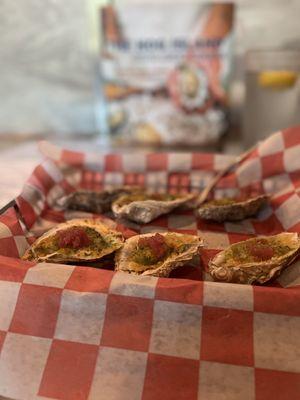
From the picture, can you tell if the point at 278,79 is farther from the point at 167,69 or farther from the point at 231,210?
the point at 231,210

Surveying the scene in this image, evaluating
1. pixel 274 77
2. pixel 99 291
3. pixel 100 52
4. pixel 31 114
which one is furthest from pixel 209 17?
pixel 99 291

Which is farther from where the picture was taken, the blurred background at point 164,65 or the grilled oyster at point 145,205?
the blurred background at point 164,65

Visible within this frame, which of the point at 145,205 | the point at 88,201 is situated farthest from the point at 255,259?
the point at 88,201

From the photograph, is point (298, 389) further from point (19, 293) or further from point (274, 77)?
point (274, 77)

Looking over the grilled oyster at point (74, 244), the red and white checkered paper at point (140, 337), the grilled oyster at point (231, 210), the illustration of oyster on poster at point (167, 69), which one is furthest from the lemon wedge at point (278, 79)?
the red and white checkered paper at point (140, 337)

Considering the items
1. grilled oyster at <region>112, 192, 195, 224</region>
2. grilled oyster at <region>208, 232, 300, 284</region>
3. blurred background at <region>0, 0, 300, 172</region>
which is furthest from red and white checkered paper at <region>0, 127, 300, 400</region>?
blurred background at <region>0, 0, 300, 172</region>

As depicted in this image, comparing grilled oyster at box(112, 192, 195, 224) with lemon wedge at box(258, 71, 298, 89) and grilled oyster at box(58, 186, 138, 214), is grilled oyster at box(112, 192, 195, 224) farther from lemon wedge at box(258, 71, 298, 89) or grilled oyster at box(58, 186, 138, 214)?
lemon wedge at box(258, 71, 298, 89)

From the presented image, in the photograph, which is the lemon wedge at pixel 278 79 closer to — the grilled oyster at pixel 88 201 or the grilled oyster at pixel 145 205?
the grilled oyster at pixel 145 205
